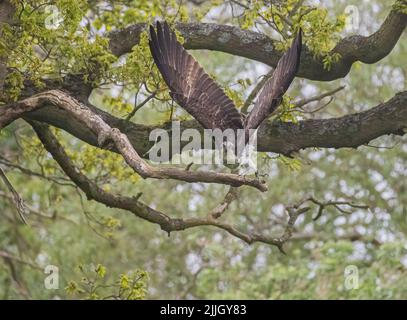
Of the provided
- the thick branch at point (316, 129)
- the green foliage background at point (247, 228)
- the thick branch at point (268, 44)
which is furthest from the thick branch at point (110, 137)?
the green foliage background at point (247, 228)

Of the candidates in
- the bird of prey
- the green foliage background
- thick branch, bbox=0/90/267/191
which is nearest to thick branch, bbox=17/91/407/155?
thick branch, bbox=0/90/267/191

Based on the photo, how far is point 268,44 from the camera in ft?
21.9

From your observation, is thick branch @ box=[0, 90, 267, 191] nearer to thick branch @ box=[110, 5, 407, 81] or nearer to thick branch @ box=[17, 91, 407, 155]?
thick branch @ box=[17, 91, 407, 155]

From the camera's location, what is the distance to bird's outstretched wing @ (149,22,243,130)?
19.3ft

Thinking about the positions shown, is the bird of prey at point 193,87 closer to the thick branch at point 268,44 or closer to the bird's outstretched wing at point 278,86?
the bird's outstretched wing at point 278,86

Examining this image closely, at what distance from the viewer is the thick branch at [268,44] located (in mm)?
6336

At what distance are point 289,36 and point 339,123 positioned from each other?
2.77ft

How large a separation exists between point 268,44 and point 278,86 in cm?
111

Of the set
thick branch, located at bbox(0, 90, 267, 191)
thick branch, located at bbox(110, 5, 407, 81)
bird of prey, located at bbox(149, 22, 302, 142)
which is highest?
thick branch, located at bbox(110, 5, 407, 81)

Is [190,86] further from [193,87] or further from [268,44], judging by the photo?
[268,44]

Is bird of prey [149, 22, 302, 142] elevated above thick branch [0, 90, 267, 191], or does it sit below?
above

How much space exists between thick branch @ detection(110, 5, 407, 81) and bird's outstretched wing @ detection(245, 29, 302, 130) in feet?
2.89

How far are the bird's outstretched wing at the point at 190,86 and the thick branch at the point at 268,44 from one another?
0.84m
